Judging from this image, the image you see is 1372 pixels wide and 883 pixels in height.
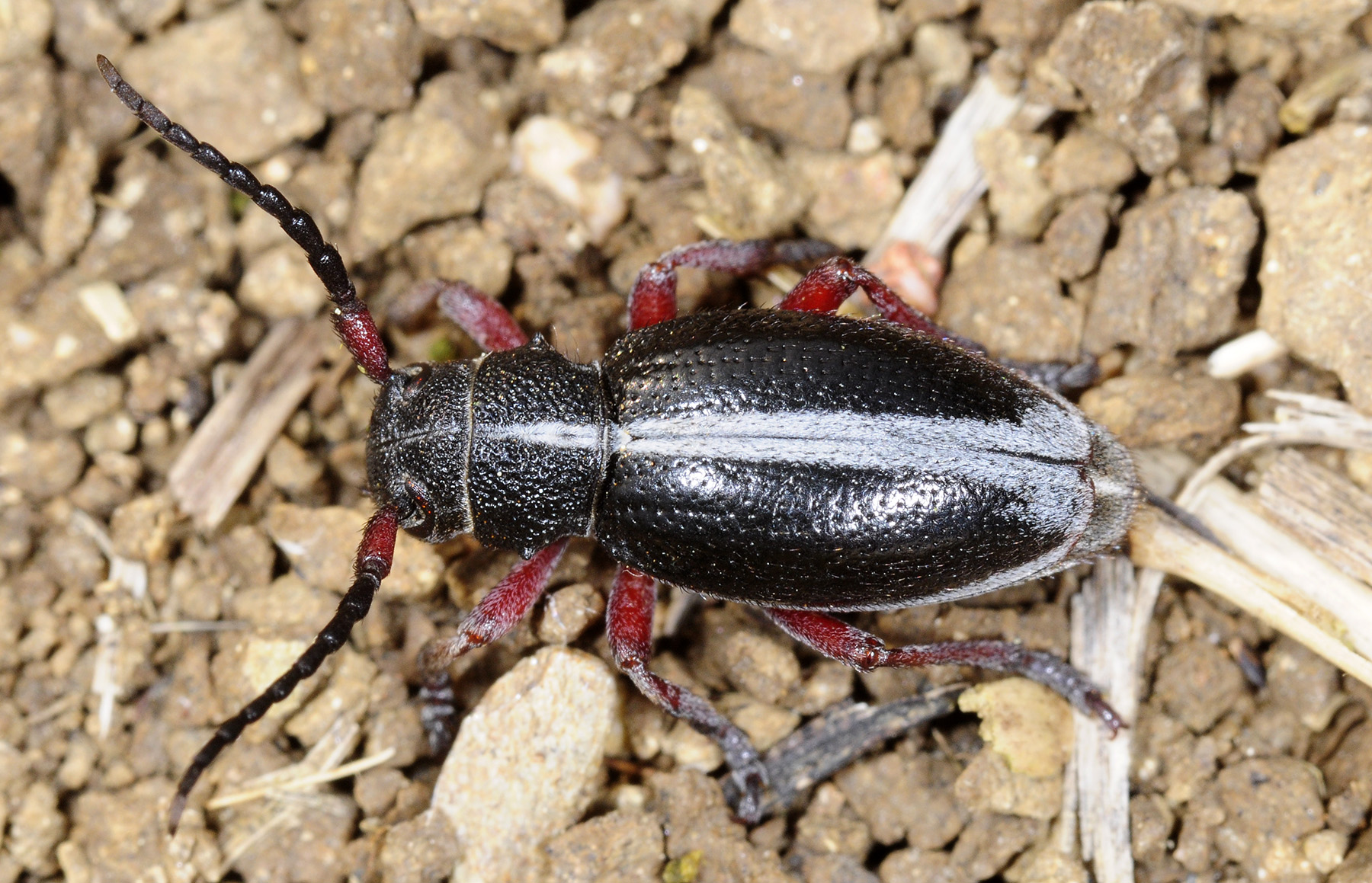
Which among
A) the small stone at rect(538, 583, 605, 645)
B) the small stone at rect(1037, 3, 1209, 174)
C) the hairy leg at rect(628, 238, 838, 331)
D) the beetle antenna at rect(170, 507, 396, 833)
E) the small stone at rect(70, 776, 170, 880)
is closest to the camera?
the beetle antenna at rect(170, 507, 396, 833)

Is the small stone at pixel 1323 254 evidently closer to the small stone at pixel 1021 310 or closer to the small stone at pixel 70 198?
the small stone at pixel 1021 310

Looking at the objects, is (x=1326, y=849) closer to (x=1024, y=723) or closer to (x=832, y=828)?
(x=1024, y=723)

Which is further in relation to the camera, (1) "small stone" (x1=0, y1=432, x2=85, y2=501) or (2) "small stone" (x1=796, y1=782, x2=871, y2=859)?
(1) "small stone" (x1=0, y1=432, x2=85, y2=501)

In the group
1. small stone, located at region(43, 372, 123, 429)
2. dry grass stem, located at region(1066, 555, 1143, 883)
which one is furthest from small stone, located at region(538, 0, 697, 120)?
dry grass stem, located at region(1066, 555, 1143, 883)

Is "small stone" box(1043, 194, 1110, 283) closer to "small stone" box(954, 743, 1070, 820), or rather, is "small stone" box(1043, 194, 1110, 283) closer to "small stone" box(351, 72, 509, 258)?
"small stone" box(954, 743, 1070, 820)

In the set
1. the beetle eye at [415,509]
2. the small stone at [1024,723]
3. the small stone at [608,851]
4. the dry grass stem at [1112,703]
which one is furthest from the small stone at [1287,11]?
the small stone at [608,851]

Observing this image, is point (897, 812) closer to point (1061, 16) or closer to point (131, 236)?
point (1061, 16)

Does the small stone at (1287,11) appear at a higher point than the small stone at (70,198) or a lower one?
higher
